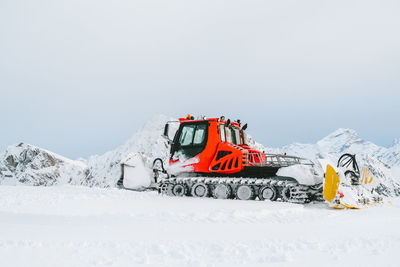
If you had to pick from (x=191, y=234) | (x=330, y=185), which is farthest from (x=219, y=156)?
(x=191, y=234)

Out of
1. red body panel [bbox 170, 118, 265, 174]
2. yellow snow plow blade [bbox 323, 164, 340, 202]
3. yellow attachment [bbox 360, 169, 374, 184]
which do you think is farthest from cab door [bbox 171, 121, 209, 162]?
yellow attachment [bbox 360, 169, 374, 184]

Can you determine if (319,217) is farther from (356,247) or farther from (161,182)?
(161,182)

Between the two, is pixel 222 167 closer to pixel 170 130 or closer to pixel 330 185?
pixel 170 130

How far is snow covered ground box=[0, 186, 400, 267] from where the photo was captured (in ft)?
17.9

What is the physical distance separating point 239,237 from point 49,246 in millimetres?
3316

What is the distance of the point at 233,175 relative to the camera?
13812 millimetres

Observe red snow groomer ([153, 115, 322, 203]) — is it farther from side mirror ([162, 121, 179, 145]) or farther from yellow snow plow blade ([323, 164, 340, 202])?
yellow snow plow blade ([323, 164, 340, 202])

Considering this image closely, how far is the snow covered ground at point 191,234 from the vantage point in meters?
5.44

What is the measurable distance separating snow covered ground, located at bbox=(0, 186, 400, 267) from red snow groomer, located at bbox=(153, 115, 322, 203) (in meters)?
1.34

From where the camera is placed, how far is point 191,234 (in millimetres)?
7305

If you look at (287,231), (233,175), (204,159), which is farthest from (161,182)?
(287,231)

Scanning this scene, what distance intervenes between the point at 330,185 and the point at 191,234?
612 centimetres

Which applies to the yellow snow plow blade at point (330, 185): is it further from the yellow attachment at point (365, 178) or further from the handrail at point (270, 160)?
the yellow attachment at point (365, 178)

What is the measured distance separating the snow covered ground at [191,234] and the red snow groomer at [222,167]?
134cm
